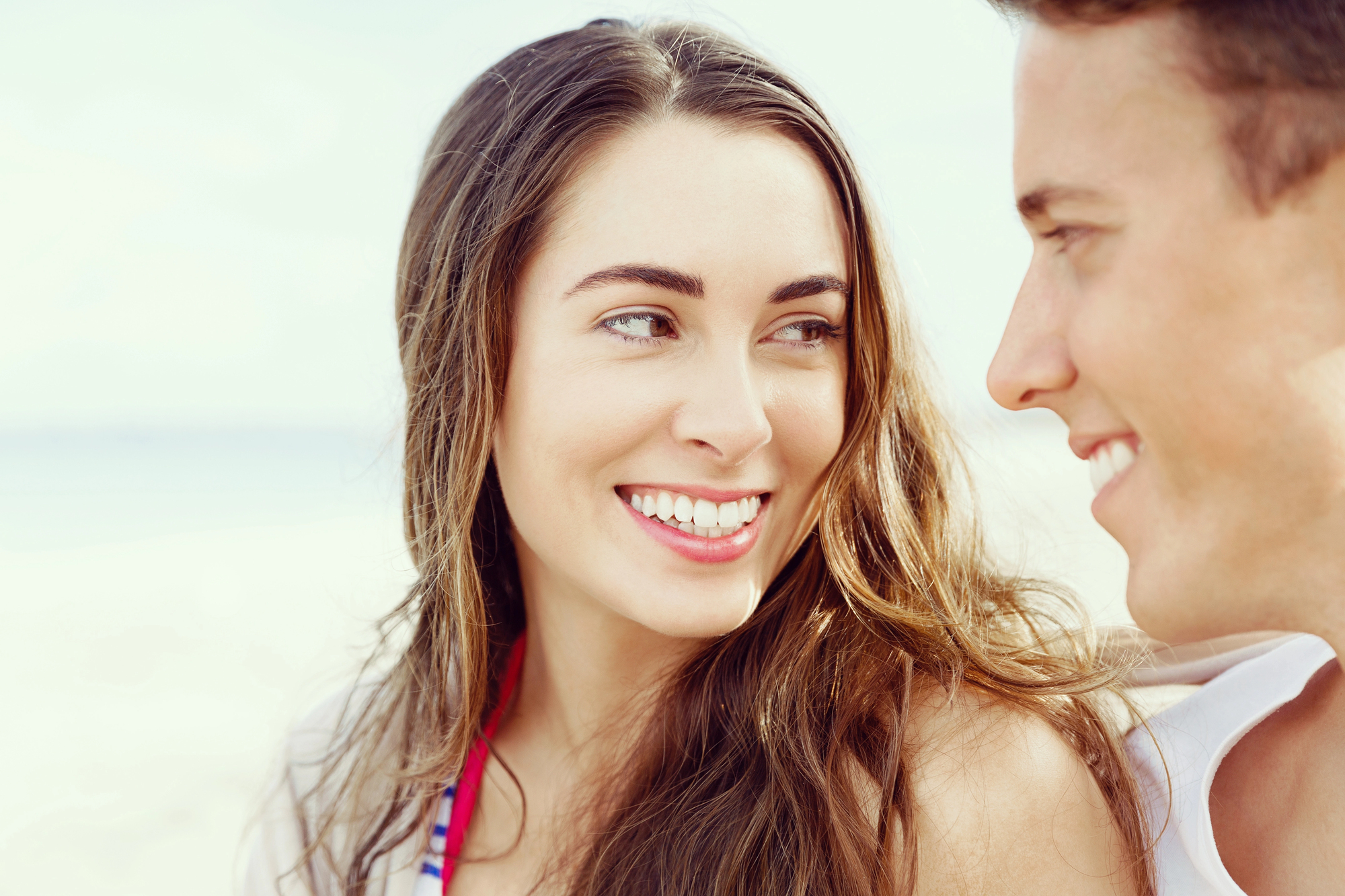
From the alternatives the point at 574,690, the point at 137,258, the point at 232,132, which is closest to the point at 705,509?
the point at 574,690

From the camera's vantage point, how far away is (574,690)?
268cm

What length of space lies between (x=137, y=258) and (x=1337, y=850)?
2117 cm

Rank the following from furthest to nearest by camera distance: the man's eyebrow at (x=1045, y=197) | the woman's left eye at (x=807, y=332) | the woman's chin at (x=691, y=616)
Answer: the woman's left eye at (x=807, y=332)
the woman's chin at (x=691, y=616)
the man's eyebrow at (x=1045, y=197)

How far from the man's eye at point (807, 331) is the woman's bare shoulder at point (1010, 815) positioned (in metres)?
0.96

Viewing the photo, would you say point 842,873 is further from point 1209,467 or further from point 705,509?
point 1209,467

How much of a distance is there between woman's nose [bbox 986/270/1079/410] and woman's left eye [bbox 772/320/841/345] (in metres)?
0.70

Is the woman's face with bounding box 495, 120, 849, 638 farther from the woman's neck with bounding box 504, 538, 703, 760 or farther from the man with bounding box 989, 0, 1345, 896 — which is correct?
the man with bounding box 989, 0, 1345, 896

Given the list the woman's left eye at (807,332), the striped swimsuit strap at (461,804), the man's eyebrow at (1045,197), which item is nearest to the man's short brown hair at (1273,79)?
the man's eyebrow at (1045,197)

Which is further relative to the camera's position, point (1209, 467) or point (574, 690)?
point (574, 690)

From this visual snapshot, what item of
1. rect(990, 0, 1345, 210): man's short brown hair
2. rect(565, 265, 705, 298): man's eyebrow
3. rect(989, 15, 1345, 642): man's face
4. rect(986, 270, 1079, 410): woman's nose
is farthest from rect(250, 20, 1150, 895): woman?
rect(990, 0, 1345, 210): man's short brown hair

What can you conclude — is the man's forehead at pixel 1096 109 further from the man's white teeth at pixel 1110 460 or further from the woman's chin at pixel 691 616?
the woman's chin at pixel 691 616

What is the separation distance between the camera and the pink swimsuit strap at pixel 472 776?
100.0 inches

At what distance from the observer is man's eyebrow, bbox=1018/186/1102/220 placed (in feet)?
4.72

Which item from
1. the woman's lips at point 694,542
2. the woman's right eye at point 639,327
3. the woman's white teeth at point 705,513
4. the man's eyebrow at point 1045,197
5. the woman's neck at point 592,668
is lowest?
the woman's neck at point 592,668
